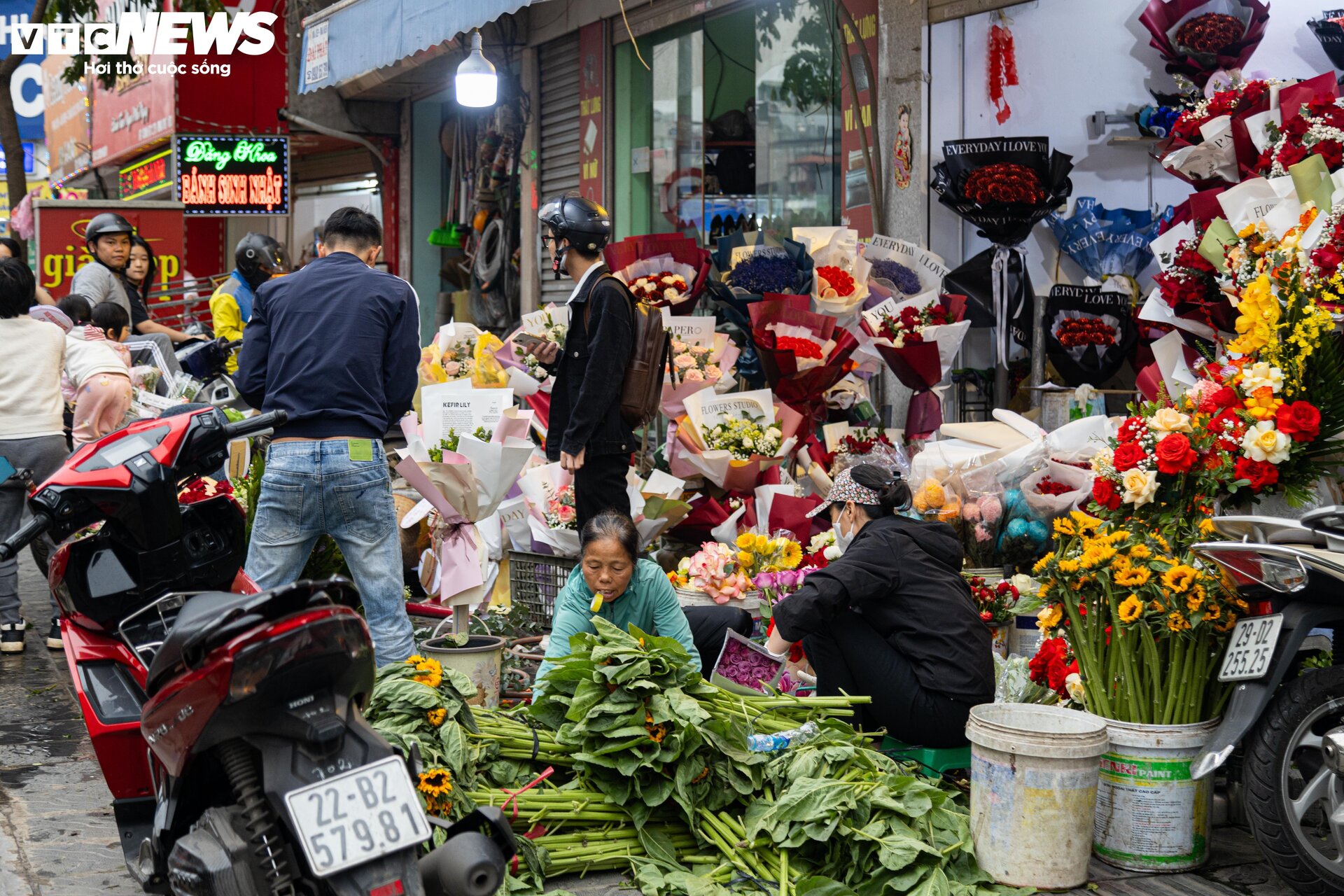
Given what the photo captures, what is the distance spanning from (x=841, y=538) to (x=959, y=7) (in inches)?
172

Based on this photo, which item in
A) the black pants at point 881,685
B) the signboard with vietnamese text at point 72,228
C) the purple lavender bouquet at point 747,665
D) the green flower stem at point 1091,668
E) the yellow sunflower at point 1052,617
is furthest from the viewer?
the signboard with vietnamese text at point 72,228

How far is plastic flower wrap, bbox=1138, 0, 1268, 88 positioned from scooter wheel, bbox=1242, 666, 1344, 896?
4.36 m

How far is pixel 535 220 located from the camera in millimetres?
13164

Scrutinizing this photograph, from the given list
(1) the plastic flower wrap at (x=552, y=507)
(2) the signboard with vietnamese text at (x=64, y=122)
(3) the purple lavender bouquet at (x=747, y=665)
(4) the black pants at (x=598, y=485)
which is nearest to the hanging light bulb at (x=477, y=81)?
(1) the plastic flower wrap at (x=552, y=507)

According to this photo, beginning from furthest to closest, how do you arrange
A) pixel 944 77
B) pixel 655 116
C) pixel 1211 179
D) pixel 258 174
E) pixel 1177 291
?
pixel 258 174 → pixel 655 116 → pixel 944 77 → pixel 1211 179 → pixel 1177 291

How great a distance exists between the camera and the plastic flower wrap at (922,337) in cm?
739

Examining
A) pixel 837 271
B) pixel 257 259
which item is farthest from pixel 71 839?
pixel 257 259

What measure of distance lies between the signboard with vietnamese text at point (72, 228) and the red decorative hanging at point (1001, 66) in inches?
341

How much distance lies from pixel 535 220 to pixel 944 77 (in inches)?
220

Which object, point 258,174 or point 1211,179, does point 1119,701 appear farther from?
point 258,174

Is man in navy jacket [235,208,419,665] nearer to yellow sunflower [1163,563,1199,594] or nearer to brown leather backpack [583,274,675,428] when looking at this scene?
brown leather backpack [583,274,675,428]

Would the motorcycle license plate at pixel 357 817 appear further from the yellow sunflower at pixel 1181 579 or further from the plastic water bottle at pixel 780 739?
the yellow sunflower at pixel 1181 579

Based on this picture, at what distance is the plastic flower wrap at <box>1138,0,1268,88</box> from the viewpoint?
7.01 m

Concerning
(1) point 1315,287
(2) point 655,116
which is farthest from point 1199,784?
(2) point 655,116
